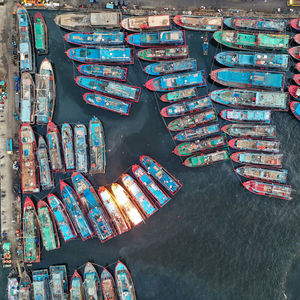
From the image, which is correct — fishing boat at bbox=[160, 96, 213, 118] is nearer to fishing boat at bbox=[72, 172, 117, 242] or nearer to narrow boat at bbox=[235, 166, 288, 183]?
narrow boat at bbox=[235, 166, 288, 183]

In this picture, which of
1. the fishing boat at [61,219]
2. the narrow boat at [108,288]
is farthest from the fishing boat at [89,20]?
the narrow boat at [108,288]

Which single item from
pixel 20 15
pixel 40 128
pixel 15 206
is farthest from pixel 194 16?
pixel 15 206

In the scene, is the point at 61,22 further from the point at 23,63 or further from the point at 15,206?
the point at 15,206

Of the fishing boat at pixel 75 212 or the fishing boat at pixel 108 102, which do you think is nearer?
the fishing boat at pixel 75 212

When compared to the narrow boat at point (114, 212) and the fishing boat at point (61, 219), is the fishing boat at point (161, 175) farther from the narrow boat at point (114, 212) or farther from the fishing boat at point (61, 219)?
the fishing boat at point (61, 219)

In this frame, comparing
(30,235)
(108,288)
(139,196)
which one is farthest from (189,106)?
(30,235)

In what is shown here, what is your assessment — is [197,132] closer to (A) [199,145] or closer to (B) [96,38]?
(A) [199,145]
